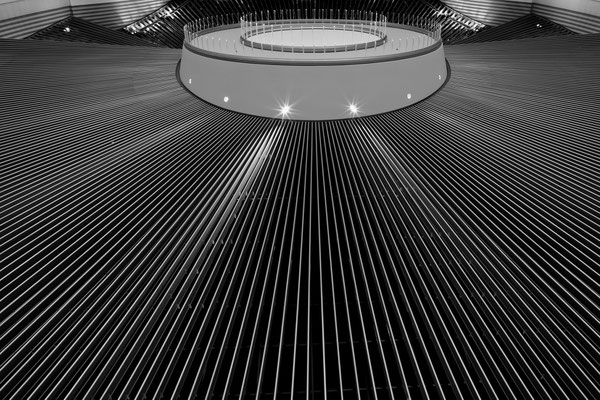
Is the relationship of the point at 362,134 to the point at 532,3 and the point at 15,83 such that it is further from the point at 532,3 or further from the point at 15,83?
the point at 532,3

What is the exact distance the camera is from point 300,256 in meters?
2.44

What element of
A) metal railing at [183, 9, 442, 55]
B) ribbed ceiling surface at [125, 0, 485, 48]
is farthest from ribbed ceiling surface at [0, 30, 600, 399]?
ribbed ceiling surface at [125, 0, 485, 48]

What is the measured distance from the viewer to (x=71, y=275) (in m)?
2.26

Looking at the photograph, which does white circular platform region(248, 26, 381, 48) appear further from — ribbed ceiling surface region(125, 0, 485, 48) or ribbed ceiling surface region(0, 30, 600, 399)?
ribbed ceiling surface region(125, 0, 485, 48)

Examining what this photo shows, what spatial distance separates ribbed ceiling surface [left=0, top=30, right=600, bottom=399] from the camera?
1.89m

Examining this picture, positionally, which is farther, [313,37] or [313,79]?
[313,37]

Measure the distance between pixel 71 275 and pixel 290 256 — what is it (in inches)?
47.6

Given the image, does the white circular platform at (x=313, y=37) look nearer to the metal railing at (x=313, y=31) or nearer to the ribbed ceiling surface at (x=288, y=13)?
the metal railing at (x=313, y=31)

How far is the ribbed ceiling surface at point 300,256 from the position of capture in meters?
1.89

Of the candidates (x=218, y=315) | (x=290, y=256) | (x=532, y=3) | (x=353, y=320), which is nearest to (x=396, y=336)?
(x=353, y=320)

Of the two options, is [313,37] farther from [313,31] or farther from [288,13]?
[288,13]

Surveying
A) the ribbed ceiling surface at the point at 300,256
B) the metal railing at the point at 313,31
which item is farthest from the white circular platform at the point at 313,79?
the ribbed ceiling surface at the point at 300,256

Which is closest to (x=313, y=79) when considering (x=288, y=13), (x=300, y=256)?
(x=300, y=256)

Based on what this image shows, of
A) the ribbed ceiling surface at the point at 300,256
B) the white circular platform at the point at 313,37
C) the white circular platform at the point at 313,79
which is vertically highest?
the white circular platform at the point at 313,37
